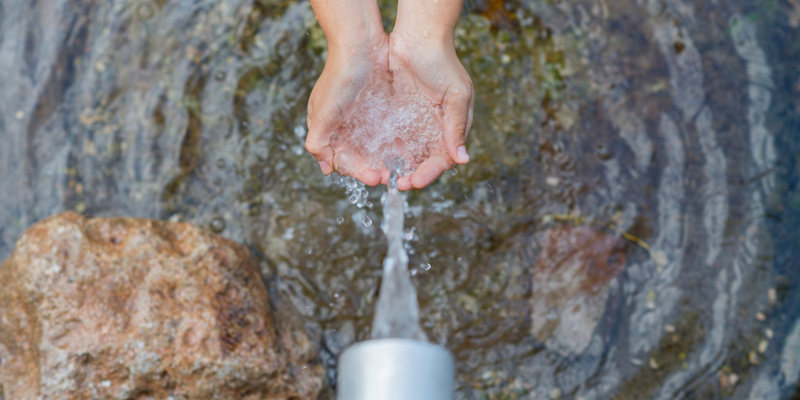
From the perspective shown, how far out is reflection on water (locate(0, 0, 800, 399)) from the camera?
2861mm

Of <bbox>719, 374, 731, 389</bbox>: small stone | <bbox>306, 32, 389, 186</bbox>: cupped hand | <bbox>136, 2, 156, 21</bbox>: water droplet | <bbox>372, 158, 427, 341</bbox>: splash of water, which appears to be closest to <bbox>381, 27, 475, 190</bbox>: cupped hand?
<bbox>306, 32, 389, 186</bbox>: cupped hand

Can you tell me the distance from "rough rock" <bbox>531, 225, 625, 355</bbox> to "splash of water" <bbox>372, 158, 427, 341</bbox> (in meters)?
0.68

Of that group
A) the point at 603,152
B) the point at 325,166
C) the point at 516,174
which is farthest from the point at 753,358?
the point at 325,166

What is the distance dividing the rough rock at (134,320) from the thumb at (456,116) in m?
1.19

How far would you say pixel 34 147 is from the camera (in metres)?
3.03

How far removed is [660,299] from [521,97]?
53.3 inches

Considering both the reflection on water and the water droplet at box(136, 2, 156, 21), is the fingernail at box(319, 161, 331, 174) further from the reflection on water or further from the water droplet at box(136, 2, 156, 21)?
the water droplet at box(136, 2, 156, 21)

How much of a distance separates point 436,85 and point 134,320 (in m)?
1.63

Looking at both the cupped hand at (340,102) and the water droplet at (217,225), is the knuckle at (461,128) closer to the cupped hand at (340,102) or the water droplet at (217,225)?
the cupped hand at (340,102)

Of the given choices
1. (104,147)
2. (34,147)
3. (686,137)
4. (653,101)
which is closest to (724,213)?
(686,137)

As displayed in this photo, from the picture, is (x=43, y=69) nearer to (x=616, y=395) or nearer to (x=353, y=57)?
(x=353, y=57)

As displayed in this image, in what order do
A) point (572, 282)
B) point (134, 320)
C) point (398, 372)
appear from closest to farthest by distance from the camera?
1. point (398, 372)
2. point (134, 320)
3. point (572, 282)

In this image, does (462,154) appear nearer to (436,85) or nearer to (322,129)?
(436,85)

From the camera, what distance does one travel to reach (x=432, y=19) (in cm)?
229
